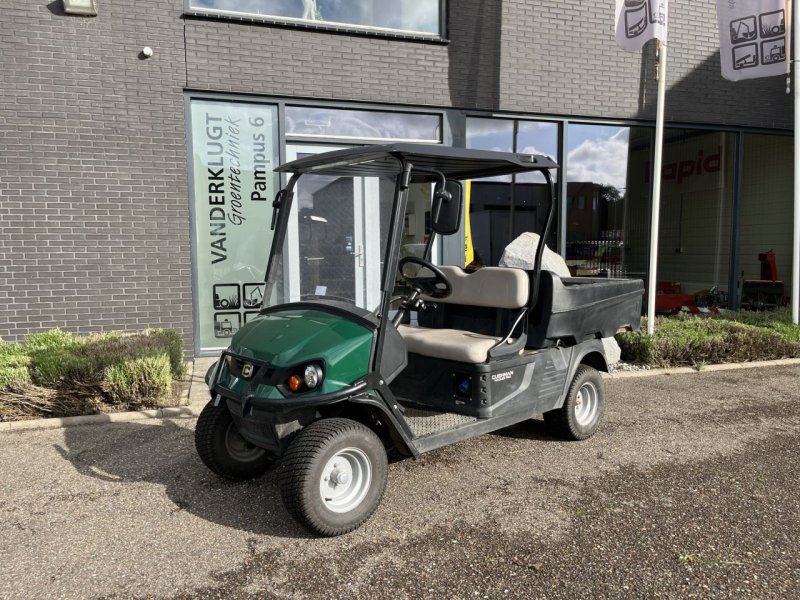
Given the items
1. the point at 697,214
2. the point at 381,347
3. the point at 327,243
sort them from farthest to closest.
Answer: the point at 697,214
the point at 327,243
the point at 381,347

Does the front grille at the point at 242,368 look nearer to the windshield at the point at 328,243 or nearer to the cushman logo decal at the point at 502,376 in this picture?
the windshield at the point at 328,243

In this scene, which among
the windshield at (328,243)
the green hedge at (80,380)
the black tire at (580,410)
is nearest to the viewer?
the windshield at (328,243)

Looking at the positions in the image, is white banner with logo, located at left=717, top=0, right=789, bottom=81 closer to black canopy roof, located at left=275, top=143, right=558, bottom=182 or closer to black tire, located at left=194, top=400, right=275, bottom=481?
black canopy roof, located at left=275, top=143, right=558, bottom=182

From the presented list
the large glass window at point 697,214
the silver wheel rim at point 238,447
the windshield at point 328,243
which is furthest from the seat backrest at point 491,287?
the large glass window at point 697,214

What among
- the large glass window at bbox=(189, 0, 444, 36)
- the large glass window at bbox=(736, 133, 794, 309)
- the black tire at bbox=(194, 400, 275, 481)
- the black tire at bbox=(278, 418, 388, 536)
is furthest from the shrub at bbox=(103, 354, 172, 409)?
the large glass window at bbox=(736, 133, 794, 309)

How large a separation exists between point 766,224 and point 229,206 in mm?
9463

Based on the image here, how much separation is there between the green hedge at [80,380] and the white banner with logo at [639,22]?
20.1ft

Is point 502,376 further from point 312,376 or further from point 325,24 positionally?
point 325,24

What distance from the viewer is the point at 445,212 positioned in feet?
10.6

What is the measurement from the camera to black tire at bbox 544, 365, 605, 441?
14.4 feet

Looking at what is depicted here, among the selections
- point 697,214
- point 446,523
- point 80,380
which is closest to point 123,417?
point 80,380

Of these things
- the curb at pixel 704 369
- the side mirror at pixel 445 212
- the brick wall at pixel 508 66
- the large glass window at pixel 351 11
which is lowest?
the curb at pixel 704 369

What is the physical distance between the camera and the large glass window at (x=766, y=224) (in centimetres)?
1042

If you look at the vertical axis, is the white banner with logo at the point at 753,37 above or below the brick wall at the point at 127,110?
above
